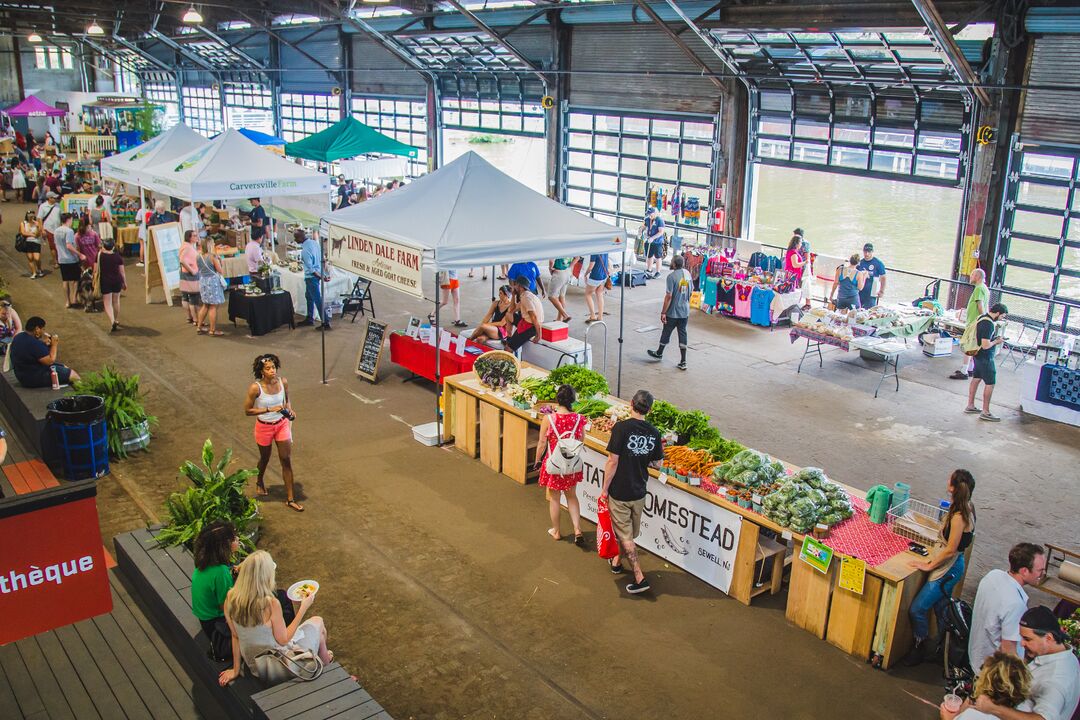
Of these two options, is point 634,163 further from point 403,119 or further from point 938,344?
point 403,119

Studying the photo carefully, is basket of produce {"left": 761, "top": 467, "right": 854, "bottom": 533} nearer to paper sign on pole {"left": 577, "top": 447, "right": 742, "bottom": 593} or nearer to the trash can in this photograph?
paper sign on pole {"left": 577, "top": 447, "right": 742, "bottom": 593}

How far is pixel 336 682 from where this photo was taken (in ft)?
16.1

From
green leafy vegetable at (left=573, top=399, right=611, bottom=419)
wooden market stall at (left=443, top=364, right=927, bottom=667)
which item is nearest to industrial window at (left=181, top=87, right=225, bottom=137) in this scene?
green leafy vegetable at (left=573, top=399, right=611, bottom=419)

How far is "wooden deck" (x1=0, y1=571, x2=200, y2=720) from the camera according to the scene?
5.26 m

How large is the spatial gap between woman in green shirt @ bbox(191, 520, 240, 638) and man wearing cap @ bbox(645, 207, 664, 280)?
48.5 feet

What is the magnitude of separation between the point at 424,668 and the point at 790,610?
275 cm

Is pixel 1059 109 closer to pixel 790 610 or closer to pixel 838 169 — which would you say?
pixel 838 169

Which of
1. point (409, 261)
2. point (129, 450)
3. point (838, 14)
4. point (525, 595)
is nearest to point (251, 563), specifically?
point (525, 595)

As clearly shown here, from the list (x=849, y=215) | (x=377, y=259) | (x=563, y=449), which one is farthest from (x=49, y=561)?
(x=849, y=215)

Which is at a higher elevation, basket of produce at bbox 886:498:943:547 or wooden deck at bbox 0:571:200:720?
basket of produce at bbox 886:498:943:547

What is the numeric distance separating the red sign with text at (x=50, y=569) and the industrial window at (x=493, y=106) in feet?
64.3

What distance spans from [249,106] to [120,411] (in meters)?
31.2

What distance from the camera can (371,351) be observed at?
38.7ft

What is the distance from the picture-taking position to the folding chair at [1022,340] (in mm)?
13734
